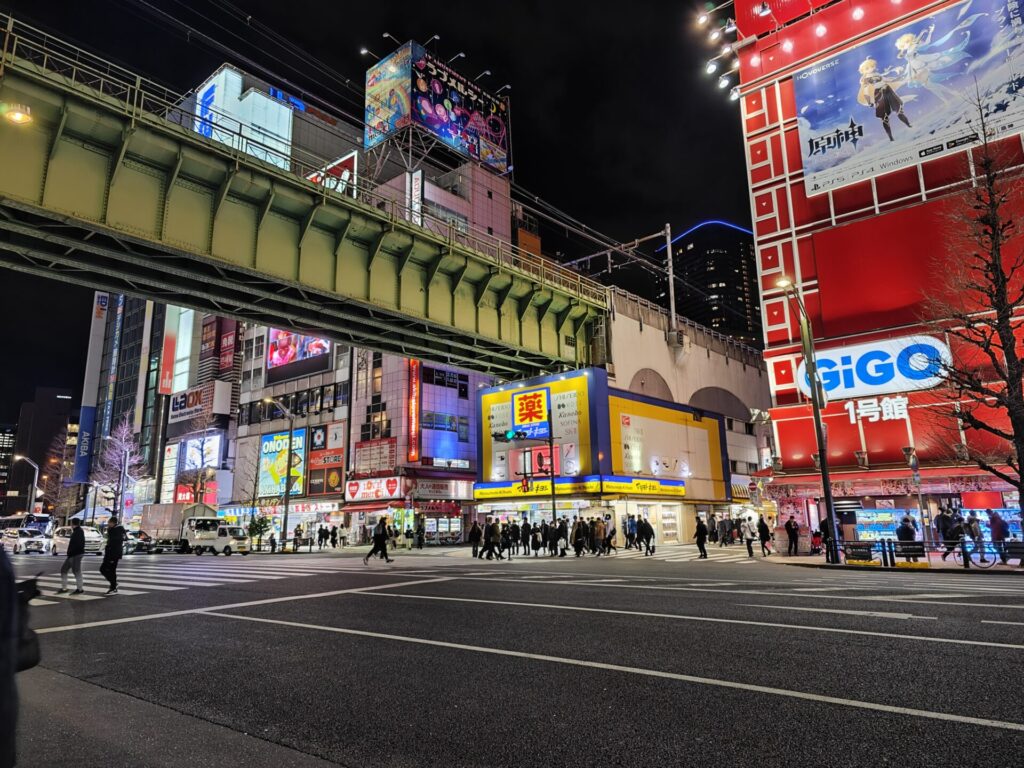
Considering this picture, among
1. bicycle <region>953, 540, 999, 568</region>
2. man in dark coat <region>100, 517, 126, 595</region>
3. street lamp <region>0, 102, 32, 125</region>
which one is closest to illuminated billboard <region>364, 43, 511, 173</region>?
street lamp <region>0, 102, 32, 125</region>

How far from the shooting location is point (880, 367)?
25766mm

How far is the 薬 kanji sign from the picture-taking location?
3781 centimetres

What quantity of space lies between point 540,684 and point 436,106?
59.9 m

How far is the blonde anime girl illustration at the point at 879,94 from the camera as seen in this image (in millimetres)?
27250

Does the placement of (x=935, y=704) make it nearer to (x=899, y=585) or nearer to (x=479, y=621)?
(x=479, y=621)

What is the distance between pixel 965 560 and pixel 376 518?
39.7 metres

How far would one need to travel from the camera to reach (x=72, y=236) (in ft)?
56.4

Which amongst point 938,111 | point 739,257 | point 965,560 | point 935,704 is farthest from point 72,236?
point 739,257

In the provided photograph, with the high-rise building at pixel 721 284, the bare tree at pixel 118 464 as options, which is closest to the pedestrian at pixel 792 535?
the bare tree at pixel 118 464

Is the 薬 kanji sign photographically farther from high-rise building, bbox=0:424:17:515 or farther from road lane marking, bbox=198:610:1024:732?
high-rise building, bbox=0:424:17:515

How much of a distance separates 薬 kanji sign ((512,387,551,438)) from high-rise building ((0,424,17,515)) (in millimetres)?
176900

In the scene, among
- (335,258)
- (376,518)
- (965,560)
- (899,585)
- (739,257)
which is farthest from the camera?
(739,257)

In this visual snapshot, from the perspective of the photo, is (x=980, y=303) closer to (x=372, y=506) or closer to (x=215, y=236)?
(x=215, y=236)

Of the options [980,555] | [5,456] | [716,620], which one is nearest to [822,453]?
[980,555]
